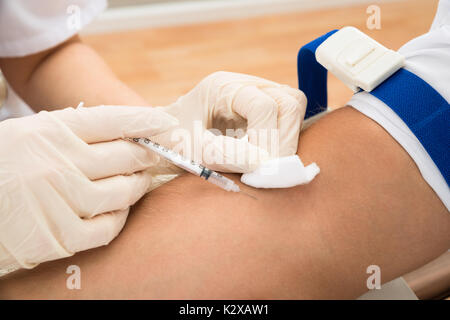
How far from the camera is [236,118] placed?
89 cm

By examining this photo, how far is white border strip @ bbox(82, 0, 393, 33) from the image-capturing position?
263 centimetres

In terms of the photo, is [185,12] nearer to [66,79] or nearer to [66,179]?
[66,79]

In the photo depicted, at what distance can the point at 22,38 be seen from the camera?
1160 mm

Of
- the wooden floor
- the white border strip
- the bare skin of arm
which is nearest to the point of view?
the bare skin of arm

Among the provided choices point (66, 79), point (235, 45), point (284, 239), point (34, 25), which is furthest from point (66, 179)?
point (235, 45)

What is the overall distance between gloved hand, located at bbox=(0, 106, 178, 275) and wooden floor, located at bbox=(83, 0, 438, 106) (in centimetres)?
131

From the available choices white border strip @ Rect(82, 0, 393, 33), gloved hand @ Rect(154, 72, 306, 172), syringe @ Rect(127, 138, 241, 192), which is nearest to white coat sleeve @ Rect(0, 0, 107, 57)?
gloved hand @ Rect(154, 72, 306, 172)

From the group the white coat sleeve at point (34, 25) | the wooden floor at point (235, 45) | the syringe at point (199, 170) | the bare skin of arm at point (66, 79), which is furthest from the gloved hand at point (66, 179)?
the wooden floor at point (235, 45)

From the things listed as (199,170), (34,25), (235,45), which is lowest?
(235,45)

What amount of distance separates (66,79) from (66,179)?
1.76ft

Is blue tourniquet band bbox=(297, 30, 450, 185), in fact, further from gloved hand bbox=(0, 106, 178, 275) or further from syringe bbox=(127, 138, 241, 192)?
gloved hand bbox=(0, 106, 178, 275)

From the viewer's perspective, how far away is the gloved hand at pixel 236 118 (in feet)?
2.46

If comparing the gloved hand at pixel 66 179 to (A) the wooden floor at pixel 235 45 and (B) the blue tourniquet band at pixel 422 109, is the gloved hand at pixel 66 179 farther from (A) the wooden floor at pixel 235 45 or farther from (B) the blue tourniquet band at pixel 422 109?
(A) the wooden floor at pixel 235 45

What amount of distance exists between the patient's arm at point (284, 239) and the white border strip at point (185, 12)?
6.99ft
